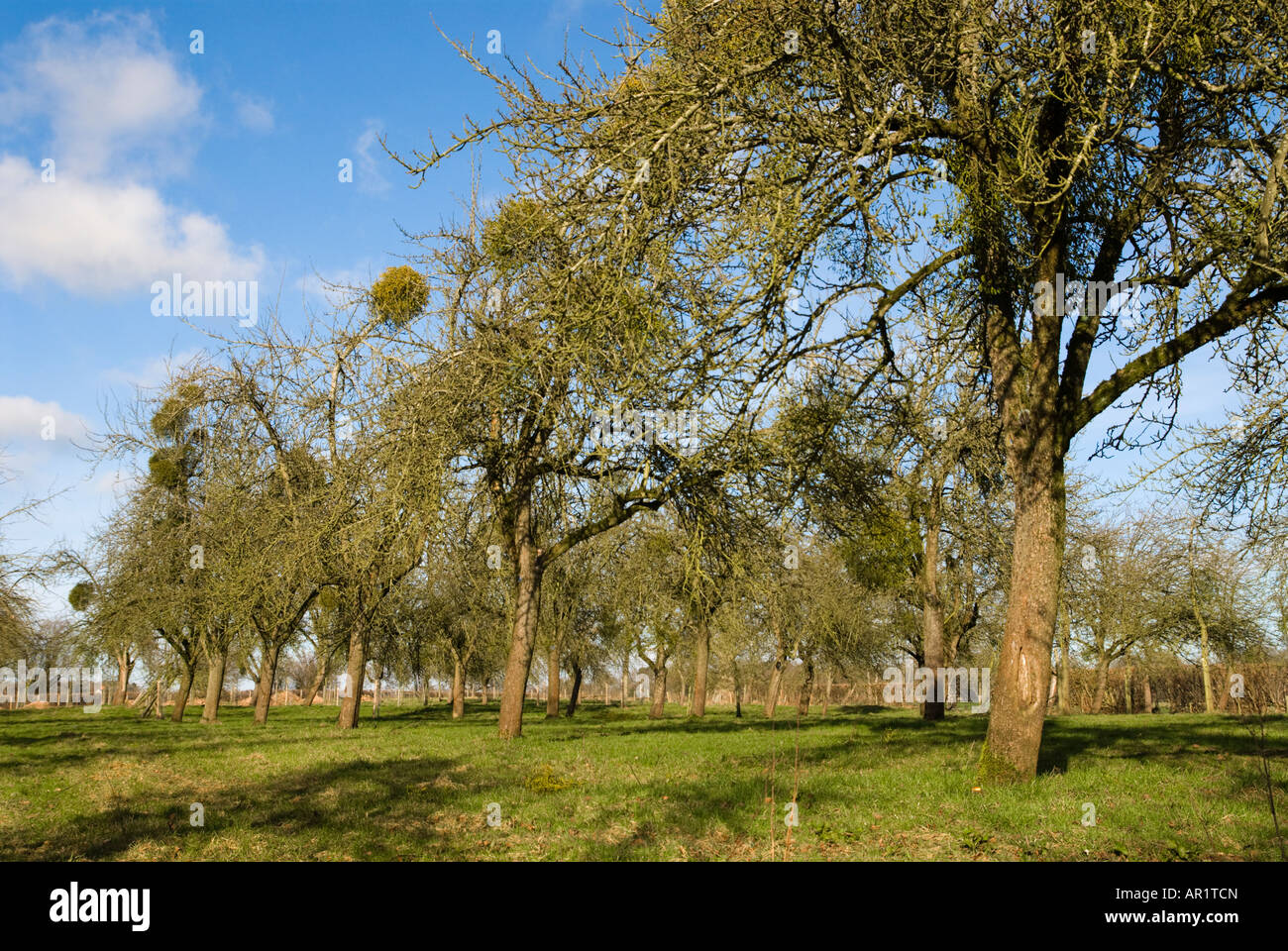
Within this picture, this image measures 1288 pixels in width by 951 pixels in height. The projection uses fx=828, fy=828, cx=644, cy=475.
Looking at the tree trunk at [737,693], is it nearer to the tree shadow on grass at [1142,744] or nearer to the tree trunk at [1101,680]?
the tree trunk at [1101,680]

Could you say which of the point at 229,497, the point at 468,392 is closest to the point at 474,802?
the point at 468,392

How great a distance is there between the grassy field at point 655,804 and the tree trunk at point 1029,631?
40 cm

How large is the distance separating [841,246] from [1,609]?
19.1 meters

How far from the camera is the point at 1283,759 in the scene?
35.0 ft

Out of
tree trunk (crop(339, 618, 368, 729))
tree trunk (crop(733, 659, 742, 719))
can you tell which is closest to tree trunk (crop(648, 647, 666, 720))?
tree trunk (crop(733, 659, 742, 719))

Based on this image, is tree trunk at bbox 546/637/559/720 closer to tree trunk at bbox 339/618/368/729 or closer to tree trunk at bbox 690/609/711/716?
tree trunk at bbox 690/609/711/716

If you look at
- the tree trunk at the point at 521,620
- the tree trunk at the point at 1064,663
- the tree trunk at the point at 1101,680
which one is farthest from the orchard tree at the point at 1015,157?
the tree trunk at the point at 1101,680

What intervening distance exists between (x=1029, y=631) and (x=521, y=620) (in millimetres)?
10450

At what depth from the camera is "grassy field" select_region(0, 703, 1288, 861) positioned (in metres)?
6.29

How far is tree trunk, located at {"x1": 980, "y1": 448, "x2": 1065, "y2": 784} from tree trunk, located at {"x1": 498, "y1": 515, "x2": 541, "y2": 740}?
9.90 m

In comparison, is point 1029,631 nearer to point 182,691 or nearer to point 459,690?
point 182,691

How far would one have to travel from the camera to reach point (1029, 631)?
28.1 ft

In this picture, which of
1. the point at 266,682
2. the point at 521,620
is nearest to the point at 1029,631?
the point at 521,620

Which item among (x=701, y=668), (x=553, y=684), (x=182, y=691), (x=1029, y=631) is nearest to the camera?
(x=1029, y=631)
